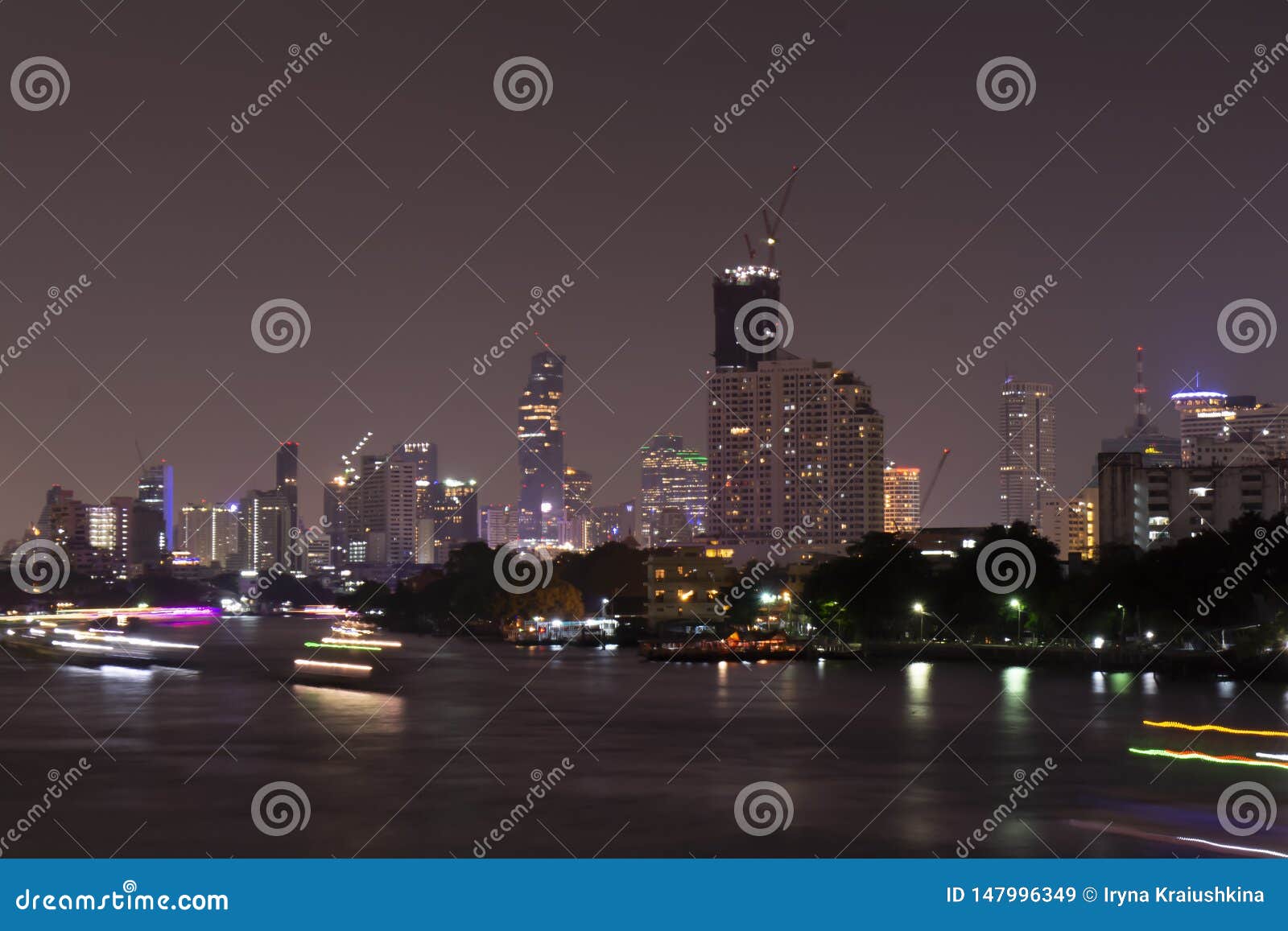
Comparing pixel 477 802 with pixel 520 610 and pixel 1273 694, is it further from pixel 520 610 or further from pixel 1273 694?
pixel 520 610

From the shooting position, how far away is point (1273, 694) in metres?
27.7

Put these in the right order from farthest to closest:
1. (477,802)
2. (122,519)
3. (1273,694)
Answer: (122,519)
(1273,694)
(477,802)

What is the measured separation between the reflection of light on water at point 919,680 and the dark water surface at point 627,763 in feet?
0.61

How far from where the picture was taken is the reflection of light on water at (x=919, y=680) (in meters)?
29.0

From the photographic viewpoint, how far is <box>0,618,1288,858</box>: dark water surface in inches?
516

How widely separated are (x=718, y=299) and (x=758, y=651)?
6218cm

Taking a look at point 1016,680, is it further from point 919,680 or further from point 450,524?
point 450,524

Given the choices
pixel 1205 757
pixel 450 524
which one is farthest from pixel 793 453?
pixel 1205 757

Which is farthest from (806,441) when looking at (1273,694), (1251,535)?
(1273,694)

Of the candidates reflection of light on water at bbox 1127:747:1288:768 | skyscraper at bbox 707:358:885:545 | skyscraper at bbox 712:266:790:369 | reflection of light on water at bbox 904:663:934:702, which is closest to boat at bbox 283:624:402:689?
reflection of light on water at bbox 904:663:934:702

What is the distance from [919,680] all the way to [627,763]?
1734cm

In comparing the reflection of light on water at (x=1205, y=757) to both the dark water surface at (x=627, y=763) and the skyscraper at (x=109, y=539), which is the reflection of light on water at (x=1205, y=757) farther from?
the skyscraper at (x=109, y=539)

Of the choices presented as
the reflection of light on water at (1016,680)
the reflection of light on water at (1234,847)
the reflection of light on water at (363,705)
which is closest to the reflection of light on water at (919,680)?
the reflection of light on water at (1016,680)

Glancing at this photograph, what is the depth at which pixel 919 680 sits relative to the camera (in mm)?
34062
